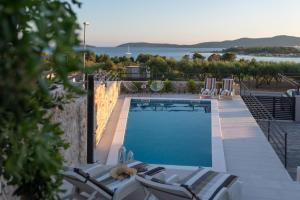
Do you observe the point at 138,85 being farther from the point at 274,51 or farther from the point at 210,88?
the point at 274,51

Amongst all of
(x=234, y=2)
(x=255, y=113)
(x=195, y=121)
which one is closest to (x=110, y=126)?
(x=195, y=121)

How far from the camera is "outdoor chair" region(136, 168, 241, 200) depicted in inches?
172

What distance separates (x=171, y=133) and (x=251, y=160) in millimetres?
3500

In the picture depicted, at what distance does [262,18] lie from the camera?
26312 mm

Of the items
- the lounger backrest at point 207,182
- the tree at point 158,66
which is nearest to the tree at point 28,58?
the lounger backrest at point 207,182

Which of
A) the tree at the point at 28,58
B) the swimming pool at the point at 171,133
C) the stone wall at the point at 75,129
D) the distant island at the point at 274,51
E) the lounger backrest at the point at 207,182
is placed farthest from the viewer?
the distant island at the point at 274,51

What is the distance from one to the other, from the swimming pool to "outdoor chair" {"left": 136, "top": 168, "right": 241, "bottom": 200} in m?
1.78

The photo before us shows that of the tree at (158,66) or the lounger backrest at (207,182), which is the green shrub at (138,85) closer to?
the tree at (158,66)

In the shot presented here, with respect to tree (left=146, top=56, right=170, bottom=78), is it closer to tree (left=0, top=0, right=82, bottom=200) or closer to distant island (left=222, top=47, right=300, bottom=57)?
tree (left=0, top=0, right=82, bottom=200)

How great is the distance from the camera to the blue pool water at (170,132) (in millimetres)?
9062

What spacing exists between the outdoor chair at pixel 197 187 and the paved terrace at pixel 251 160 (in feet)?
2.31

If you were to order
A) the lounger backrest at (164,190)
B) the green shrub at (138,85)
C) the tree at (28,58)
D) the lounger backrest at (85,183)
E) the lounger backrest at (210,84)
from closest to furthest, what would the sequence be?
the tree at (28,58), the lounger backrest at (164,190), the lounger backrest at (85,183), the lounger backrest at (210,84), the green shrub at (138,85)

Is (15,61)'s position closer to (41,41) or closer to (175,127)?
(41,41)

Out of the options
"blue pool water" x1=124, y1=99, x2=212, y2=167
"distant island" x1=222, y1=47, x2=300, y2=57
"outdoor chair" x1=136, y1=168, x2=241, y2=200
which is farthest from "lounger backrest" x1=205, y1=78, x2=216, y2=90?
"distant island" x1=222, y1=47, x2=300, y2=57
